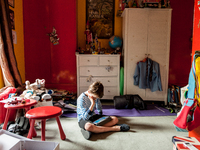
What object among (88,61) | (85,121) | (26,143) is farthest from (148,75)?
(26,143)

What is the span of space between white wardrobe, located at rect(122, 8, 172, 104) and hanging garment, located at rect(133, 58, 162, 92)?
0.37ft

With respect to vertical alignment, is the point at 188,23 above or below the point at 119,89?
above

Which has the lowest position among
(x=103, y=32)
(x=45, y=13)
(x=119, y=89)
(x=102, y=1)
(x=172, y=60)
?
(x=119, y=89)

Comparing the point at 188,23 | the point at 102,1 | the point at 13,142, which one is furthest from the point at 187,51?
the point at 13,142

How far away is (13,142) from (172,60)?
4022 mm

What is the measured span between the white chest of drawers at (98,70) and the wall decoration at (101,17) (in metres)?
0.84

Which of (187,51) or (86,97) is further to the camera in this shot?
(187,51)

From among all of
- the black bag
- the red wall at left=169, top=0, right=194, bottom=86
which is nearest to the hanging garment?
the black bag

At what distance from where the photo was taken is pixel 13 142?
1161mm

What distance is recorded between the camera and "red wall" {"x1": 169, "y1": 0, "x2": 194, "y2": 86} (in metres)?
3.90

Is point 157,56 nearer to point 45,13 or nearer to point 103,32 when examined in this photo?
point 103,32

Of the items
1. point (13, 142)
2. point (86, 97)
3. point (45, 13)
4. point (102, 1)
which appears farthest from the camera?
point (102, 1)

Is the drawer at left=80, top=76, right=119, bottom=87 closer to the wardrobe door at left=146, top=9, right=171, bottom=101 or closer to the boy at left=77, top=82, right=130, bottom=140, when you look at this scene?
the wardrobe door at left=146, top=9, right=171, bottom=101

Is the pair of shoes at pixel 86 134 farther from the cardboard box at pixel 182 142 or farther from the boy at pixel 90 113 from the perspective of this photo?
the cardboard box at pixel 182 142
